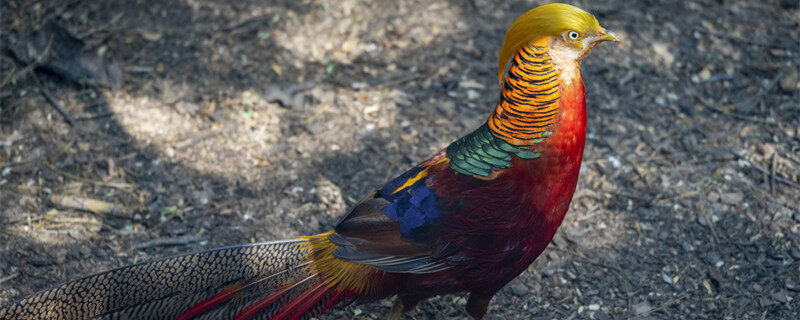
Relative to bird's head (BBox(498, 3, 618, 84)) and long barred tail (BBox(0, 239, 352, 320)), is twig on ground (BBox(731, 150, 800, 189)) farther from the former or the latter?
long barred tail (BBox(0, 239, 352, 320))

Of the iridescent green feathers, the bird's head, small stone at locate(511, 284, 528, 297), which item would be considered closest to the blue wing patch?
the iridescent green feathers

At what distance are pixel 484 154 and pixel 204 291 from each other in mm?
1169

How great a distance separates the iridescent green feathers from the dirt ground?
0.90m

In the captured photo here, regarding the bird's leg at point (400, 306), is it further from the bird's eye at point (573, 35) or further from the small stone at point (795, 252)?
Answer: the small stone at point (795, 252)

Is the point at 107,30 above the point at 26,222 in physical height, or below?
above

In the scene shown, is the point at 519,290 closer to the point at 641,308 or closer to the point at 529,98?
Answer: the point at 641,308

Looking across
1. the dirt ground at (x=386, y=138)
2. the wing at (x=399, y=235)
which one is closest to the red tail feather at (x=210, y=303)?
the wing at (x=399, y=235)

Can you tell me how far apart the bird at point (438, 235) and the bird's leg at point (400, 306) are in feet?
0.43

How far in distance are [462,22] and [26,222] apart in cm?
310

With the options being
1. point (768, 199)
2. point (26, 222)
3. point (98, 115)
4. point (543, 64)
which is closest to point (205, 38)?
point (98, 115)

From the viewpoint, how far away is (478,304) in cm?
275

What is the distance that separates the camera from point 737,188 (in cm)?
348

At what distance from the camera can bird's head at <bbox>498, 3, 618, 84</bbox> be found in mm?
2210

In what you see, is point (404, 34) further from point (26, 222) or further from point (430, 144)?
point (26, 222)
